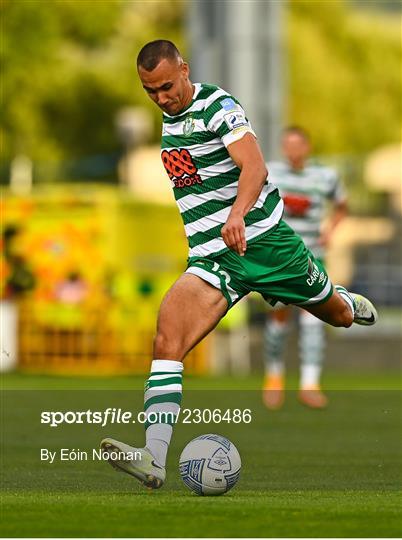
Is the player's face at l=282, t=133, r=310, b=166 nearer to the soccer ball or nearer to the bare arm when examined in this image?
the bare arm

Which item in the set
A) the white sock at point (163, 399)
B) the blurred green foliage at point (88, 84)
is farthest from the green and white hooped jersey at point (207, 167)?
the blurred green foliage at point (88, 84)

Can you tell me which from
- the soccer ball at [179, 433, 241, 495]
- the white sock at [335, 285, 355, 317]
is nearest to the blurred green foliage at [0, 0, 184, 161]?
the white sock at [335, 285, 355, 317]

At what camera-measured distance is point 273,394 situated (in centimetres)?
1487

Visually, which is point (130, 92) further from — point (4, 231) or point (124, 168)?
point (4, 231)

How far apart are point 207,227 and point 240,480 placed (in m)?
1.40

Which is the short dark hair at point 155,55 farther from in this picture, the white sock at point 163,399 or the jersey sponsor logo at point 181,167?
the white sock at point 163,399

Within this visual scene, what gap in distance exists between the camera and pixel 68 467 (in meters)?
9.48

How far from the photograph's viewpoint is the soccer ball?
803 cm

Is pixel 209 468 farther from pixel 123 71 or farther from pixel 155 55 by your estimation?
pixel 123 71

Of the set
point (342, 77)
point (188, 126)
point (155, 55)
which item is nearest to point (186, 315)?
point (188, 126)

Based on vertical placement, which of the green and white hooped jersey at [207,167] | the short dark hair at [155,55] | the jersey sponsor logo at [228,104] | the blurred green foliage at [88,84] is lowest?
the green and white hooped jersey at [207,167]

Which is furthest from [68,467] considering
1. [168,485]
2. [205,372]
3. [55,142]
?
[55,142]

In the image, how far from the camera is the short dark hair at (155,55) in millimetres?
8320

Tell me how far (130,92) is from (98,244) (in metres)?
20.4
